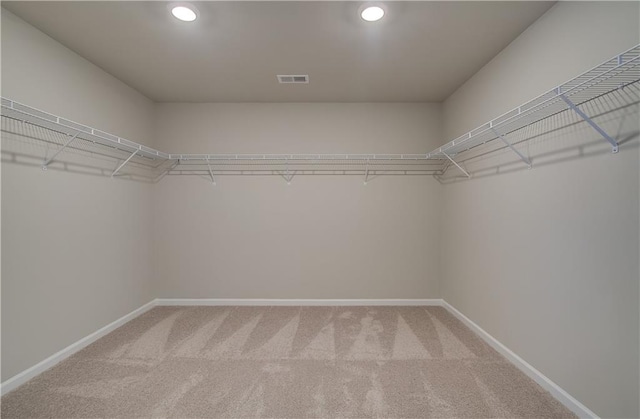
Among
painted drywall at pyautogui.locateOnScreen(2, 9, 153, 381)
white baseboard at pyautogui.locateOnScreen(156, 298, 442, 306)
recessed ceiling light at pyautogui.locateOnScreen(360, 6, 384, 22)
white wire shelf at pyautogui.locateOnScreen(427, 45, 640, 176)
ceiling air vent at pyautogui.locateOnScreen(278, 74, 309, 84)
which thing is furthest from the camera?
white baseboard at pyautogui.locateOnScreen(156, 298, 442, 306)

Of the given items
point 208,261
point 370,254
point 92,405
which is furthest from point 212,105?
point 92,405

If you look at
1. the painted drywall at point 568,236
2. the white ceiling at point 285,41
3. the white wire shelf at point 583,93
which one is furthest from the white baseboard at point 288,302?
the white ceiling at point 285,41

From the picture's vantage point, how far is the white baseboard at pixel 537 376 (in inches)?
59.9

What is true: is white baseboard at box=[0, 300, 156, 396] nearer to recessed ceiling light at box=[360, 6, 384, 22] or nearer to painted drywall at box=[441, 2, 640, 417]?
recessed ceiling light at box=[360, 6, 384, 22]

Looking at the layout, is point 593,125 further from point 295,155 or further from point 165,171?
point 165,171

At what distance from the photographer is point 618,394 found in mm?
1337

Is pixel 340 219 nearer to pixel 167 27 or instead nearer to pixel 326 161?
pixel 326 161

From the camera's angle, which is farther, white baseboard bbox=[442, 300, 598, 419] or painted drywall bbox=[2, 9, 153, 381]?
painted drywall bbox=[2, 9, 153, 381]

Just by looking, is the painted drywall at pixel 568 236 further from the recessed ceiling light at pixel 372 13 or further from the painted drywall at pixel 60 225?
the painted drywall at pixel 60 225

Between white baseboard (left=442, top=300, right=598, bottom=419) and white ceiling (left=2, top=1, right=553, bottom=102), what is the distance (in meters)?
2.31

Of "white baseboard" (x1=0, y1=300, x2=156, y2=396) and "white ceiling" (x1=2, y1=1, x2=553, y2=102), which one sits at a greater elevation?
"white ceiling" (x1=2, y1=1, x2=553, y2=102)

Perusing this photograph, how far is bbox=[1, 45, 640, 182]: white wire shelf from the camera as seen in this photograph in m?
1.34

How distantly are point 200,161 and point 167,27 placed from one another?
1577mm

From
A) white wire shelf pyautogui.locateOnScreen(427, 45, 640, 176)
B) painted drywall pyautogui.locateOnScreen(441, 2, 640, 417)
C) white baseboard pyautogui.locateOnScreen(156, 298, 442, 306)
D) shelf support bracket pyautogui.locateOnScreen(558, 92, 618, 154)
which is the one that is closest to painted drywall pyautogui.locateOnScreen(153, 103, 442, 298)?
white baseboard pyautogui.locateOnScreen(156, 298, 442, 306)
